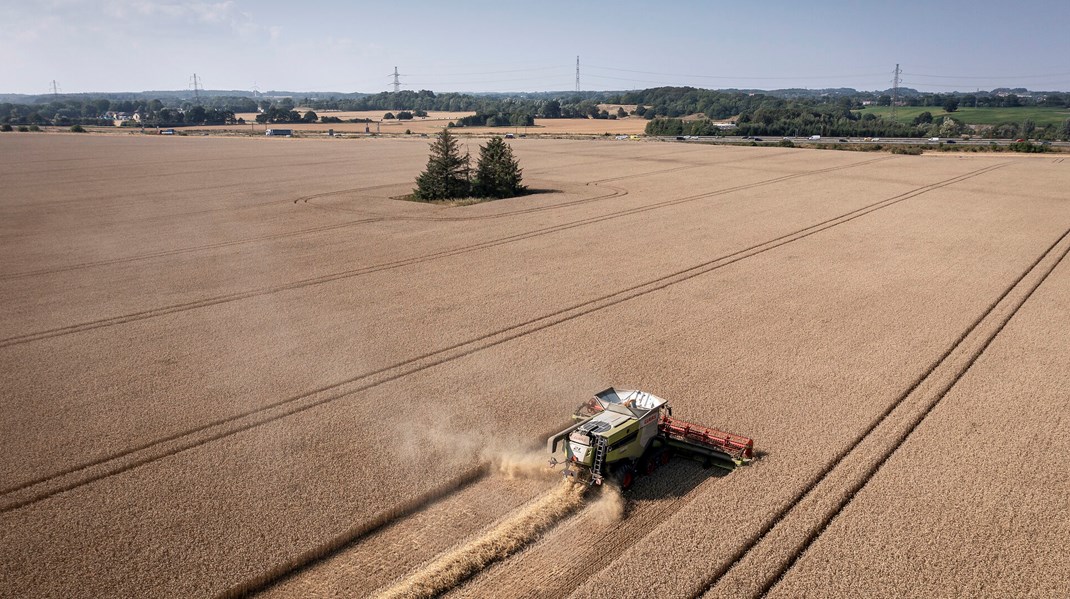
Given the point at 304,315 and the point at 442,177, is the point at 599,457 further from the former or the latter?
the point at 442,177

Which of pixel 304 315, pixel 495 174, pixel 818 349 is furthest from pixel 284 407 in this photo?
pixel 495 174

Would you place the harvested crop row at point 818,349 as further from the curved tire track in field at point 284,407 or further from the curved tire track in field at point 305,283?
the curved tire track in field at point 305,283

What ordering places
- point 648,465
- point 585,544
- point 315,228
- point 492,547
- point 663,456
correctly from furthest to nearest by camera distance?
point 315,228, point 663,456, point 648,465, point 585,544, point 492,547

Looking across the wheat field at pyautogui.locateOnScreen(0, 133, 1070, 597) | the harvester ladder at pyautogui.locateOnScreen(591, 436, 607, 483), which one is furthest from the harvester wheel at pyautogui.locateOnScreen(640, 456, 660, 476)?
the harvester ladder at pyautogui.locateOnScreen(591, 436, 607, 483)

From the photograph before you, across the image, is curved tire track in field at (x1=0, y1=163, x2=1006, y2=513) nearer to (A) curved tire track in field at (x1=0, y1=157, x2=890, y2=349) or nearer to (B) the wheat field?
(B) the wheat field

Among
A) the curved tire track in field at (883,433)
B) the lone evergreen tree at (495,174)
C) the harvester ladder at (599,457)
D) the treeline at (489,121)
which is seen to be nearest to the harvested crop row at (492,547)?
the harvester ladder at (599,457)
